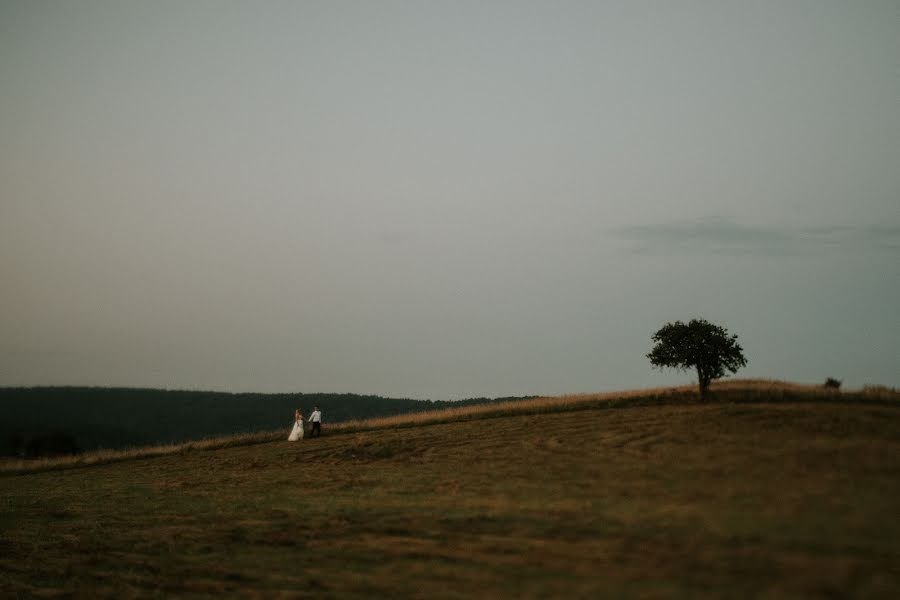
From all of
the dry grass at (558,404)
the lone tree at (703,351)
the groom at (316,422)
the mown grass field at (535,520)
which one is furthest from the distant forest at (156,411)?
the mown grass field at (535,520)

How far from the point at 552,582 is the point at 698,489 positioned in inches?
241

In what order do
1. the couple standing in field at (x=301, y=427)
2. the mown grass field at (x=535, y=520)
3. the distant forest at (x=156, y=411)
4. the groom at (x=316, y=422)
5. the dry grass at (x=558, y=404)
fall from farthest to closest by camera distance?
the distant forest at (x=156, y=411) < the groom at (x=316, y=422) < the couple standing in field at (x=301, y=427) < the dry grass at (x=558, y=404) < the mown grass field at (x=535, y=520)

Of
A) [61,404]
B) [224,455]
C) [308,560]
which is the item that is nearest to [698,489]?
[308,560]

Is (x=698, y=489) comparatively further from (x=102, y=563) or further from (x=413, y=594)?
(x=102, y=563)

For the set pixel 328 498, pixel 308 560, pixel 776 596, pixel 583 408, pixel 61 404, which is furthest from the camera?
pixel 61 404

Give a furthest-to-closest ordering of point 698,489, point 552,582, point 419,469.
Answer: point 419,469 → point 698,489 → point 552,582

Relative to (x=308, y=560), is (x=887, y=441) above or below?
above

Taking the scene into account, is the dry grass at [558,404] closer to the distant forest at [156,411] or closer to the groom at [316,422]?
the groom at [316,422]

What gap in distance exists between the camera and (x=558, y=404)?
37.8 m

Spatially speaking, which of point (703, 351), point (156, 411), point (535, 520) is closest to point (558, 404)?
point (703, 351)

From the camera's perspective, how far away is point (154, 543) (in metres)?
17.4

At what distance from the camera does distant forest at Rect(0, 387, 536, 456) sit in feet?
476

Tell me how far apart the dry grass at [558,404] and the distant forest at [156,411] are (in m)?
88.6

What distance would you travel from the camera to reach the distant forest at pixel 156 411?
476 ft
